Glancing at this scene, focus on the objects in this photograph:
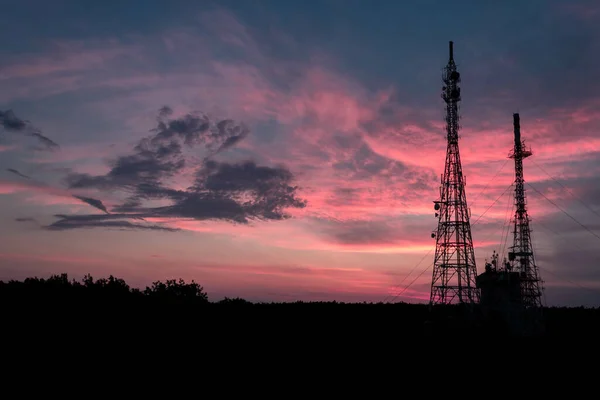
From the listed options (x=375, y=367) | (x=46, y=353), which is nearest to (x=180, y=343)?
(x=46, y=353)

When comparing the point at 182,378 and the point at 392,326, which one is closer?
the point at 182,378

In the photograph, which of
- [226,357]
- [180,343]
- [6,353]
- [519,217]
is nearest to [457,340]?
[519,217]

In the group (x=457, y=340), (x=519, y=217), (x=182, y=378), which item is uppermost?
(x=519, y=217)

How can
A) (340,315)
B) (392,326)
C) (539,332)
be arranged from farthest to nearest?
(340,315) < (392,326) < (539,332)

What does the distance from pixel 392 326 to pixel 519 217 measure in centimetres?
3036

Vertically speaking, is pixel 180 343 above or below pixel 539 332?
below

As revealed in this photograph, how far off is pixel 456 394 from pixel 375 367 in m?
11.2

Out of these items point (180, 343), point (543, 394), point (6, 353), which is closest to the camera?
point (543, 394)

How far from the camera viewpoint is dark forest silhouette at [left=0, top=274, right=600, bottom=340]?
5634cm

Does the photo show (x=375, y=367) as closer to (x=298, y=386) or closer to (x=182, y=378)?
(x=298, y=386)

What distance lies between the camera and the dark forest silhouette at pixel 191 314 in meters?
56.3

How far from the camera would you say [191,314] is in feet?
247

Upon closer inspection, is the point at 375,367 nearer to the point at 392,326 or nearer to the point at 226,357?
the point at 226,357

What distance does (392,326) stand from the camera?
8450cm
